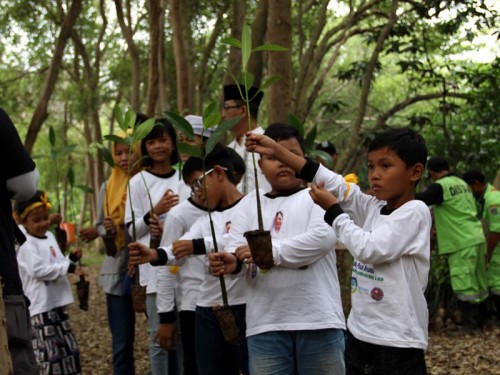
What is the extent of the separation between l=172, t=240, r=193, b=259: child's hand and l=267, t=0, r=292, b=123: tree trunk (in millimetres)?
2445

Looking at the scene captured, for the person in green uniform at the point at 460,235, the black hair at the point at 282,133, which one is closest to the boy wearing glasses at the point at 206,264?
the black hair at the point at 282,133

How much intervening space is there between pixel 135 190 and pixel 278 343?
2.14m

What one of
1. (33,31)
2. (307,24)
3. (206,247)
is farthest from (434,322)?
(33,31)

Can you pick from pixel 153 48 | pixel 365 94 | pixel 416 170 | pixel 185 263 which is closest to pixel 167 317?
pixel 185 263

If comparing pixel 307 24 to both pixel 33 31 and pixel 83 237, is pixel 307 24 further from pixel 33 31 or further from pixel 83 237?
pixel 83 237

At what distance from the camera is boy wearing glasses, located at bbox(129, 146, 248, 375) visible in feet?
13.0

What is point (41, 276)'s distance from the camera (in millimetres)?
5574

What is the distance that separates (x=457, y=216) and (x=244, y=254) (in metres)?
5.21

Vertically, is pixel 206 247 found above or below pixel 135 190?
below

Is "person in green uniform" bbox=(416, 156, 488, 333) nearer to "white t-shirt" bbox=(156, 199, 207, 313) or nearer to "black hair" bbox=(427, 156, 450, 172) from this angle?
"black hair" bbox=(427, 156, 450, 172)

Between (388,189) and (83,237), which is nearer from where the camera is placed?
(388,189)

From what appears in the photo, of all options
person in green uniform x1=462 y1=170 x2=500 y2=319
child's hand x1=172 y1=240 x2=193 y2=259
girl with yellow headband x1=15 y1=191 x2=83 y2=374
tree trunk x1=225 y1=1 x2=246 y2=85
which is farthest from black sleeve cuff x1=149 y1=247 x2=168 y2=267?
tree trunk x1=225 y1=1 x2=246 y2=85

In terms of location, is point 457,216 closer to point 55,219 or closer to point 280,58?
point 280,58

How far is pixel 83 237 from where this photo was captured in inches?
213
